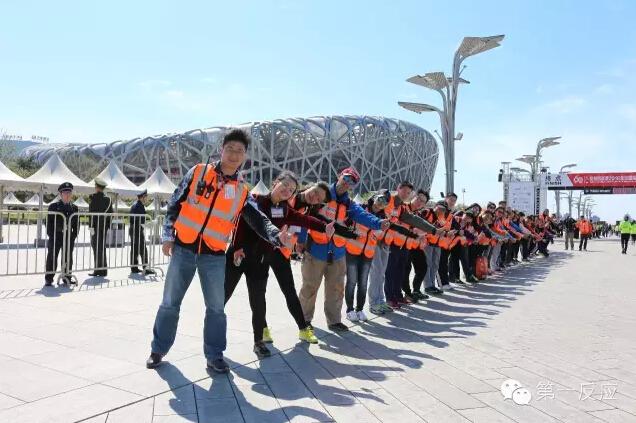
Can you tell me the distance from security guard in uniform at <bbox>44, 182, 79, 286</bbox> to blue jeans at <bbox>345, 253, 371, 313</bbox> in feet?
15.5

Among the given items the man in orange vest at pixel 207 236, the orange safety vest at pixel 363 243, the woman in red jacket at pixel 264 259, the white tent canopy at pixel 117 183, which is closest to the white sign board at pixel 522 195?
the white tent canopy at pixel 117 183

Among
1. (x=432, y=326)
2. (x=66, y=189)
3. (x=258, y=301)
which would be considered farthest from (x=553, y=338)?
(x=66, y=189)

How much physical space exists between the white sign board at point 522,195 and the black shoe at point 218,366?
130 feet

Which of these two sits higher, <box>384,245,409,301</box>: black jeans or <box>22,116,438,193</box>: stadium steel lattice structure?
<box>22,116,438,193</box>: stadium steel lattice structure

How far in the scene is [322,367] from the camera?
4070mm

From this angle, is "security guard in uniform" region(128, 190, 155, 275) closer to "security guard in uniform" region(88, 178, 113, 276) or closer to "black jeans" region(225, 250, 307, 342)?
"security guard in uniform" region(88, 178, 113, 276)

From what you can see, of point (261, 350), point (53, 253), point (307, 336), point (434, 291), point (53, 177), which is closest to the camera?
point (261, 350)

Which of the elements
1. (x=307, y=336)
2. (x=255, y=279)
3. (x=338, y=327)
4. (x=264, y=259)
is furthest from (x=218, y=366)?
(x=338, y=327)

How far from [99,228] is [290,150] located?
6968 centimetres

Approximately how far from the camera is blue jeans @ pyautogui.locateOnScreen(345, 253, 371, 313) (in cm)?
606

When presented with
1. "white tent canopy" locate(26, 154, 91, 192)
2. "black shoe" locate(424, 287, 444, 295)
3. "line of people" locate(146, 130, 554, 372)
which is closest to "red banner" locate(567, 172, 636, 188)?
"white tent canopy" locate(26, 154, 91, 192)

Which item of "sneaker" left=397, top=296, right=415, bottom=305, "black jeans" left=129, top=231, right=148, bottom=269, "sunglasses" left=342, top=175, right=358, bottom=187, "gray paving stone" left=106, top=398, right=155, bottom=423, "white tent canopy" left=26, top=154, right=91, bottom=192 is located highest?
"white tent canopy" left=26, top=154, right=91, bottom=192

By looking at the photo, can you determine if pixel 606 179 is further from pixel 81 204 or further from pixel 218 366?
pixel 218 366

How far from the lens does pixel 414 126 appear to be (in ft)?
296
